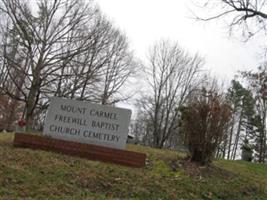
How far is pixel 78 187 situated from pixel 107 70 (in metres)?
27.3

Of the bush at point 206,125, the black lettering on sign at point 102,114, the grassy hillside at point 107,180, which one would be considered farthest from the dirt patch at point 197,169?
the black lettering on sign at point 102,114

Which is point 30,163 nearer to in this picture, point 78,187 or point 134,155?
point 78,187

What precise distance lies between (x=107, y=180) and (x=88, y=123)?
3.02 m

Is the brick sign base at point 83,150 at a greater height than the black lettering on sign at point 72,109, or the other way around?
the black lettering on sign at point 72,109

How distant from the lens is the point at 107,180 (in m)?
9.20

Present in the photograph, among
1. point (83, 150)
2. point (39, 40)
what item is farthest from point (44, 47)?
point (83, 150)

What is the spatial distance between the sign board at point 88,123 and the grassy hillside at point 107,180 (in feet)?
3.83

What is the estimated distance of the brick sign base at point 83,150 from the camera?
Result: 437 inches

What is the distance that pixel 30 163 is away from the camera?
30.4ft

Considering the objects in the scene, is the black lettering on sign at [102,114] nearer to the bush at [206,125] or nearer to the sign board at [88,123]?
the sign board at [88,123]

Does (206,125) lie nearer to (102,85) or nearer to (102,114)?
(102,114)

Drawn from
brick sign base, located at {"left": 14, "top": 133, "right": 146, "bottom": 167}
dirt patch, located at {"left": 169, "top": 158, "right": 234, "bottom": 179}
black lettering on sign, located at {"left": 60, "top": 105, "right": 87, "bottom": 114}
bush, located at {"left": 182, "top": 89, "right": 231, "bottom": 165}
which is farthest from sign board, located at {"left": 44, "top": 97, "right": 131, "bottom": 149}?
bush, located at {"left": 182, "top": 89, "right": 231, "bottom": 165}

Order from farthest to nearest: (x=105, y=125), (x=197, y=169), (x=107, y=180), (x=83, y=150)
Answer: (x=105, y=125), (x=197, y=169), (x=83, y=150), (x=107, y=180)

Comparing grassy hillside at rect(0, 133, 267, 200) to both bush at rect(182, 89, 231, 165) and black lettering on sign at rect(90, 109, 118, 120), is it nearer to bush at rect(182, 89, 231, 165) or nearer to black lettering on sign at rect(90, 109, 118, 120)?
bush at rect(182, 89, 231, 165)
